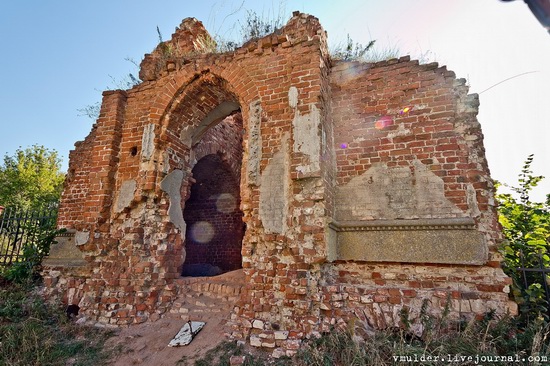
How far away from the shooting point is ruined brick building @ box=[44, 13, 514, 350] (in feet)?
12.8

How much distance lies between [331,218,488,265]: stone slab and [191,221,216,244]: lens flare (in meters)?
5.85

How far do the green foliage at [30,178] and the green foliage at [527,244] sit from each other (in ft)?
73.2

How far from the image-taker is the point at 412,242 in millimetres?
4031

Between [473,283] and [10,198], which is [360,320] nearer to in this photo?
[473,283]

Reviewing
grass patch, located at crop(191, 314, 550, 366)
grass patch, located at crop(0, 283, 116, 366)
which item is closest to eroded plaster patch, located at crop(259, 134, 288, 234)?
grass patch, located at crop(191, 314, 550, 366)

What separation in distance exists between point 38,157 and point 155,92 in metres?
22.9

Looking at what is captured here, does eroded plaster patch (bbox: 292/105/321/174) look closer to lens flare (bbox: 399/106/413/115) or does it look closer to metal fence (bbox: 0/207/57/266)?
lens flare (bbox: 399/106/413/115)

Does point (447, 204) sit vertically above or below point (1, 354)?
above

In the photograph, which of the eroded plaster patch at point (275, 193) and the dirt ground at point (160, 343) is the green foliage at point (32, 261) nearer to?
the dirt ground at point (160, 343)

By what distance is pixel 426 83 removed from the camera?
4.45 metres

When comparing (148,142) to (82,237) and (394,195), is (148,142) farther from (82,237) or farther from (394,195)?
(394,195)

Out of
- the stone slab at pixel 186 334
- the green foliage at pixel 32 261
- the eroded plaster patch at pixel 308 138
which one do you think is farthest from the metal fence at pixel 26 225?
the eroded plaster patch at pixel 308 138

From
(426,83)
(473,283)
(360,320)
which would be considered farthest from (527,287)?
(426,83)

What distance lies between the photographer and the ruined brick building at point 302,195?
3898 millimetres
